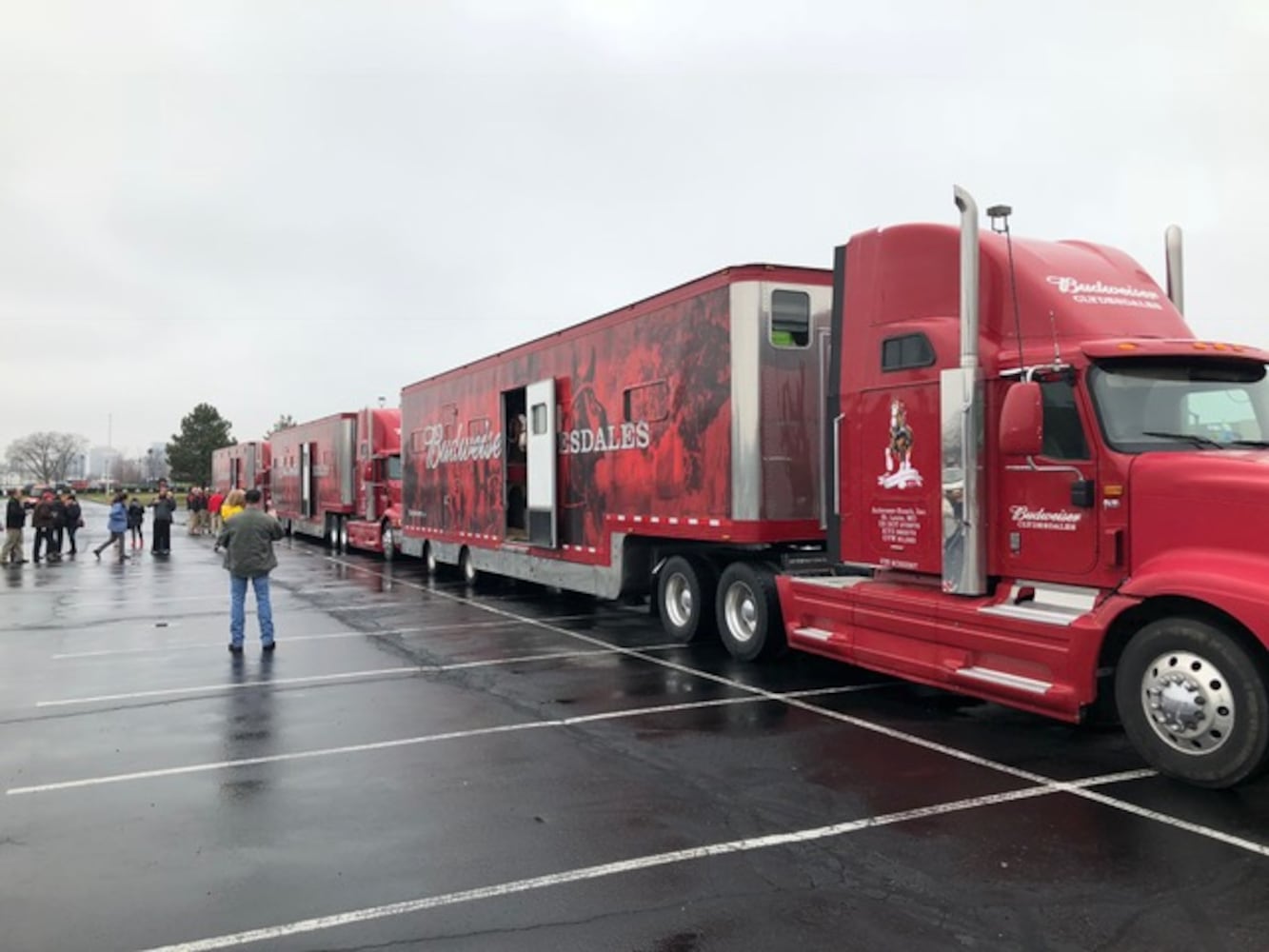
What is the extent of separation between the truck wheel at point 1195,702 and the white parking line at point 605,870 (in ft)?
1.42

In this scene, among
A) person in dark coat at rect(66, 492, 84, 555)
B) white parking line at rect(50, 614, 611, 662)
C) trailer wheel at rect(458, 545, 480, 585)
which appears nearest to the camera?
white parking line at rect(50, 614, 611, 662)

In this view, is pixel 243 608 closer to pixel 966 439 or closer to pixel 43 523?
pixel 966 439

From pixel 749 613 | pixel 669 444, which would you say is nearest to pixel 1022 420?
pixel 749 613

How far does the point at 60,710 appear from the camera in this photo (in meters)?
7.91

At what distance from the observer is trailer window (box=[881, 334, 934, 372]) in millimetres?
7520

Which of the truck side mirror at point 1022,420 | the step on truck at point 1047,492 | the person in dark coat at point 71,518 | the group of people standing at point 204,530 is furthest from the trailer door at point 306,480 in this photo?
the truck side mirror at point 1022,420

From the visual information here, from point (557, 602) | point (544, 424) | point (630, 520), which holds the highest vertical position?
point (544, 424)

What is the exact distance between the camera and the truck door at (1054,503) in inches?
249

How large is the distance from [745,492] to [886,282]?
2.34 metres

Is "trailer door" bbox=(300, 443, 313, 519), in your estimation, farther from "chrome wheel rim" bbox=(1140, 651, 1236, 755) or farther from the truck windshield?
"chrome wheel rim" bbox=(1140, 651, 1236, 755)

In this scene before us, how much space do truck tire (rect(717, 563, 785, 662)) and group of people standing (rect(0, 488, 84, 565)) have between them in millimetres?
18924

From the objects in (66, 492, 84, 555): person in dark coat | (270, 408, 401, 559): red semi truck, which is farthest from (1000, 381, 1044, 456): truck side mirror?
(66, 492, 84, 555): person in dark coat

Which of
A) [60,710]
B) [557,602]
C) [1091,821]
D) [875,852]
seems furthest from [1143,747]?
[557,602]

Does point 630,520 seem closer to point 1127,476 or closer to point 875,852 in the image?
point 1127,476
